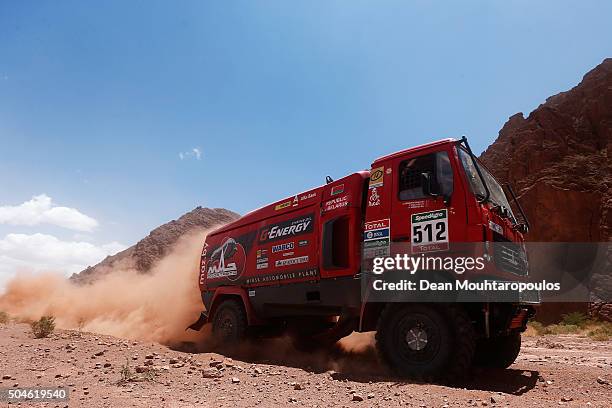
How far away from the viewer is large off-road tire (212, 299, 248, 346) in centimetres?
860

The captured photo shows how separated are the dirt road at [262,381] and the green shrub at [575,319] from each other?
16.3m

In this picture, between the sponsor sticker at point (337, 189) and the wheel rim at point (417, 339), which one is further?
the sponsor sticker at point (337, 189)

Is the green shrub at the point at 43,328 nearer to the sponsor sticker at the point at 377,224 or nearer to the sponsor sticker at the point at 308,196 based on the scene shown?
the sponsor sticker at the point at 308,196

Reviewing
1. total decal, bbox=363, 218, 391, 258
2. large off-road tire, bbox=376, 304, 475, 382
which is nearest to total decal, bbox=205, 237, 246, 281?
total decal, bbox=363, 218, 391, 258

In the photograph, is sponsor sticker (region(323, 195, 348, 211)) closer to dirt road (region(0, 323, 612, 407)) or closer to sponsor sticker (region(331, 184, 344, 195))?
sponsor sticker (region(331, 184, 344, 195))

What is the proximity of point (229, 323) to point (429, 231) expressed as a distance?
5.18 m

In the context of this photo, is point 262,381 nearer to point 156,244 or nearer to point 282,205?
point 282,205

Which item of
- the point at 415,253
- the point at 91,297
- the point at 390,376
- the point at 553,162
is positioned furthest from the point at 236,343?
the point at 553,162

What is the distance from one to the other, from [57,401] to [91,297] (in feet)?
48.7

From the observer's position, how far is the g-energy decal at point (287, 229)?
7.79m

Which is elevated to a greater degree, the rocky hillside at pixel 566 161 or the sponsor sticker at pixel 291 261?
the rocky hillside at pixel 566 161

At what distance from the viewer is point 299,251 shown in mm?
7766

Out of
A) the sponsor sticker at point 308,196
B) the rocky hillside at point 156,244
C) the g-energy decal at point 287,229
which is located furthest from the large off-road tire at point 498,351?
the rocky hillside at point 156,244

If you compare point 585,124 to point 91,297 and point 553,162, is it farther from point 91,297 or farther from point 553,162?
point 91,297
